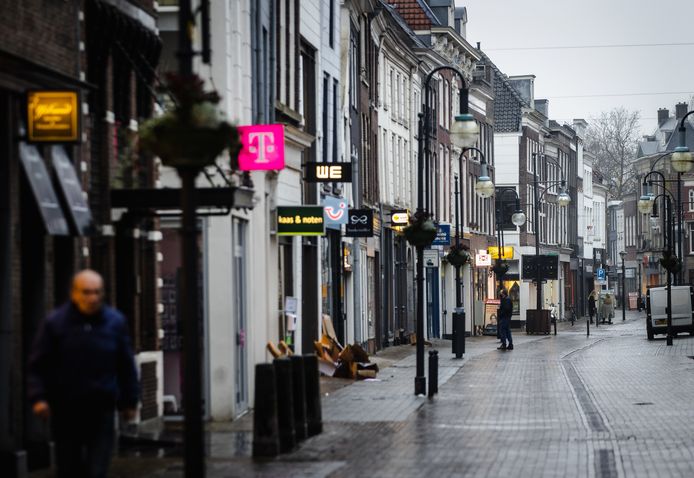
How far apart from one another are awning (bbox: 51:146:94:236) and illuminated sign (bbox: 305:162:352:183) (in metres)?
15.0

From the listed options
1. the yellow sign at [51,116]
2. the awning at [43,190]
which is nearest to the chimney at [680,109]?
the awning at [43,190]

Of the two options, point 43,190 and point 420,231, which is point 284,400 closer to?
point 43,190

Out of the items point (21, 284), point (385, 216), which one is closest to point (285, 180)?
point (21, 284)

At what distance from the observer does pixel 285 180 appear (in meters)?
28.1

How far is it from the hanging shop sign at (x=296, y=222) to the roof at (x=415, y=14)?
129ft

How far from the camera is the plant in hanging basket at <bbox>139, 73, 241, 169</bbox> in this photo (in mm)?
12211

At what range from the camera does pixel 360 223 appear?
38688mm

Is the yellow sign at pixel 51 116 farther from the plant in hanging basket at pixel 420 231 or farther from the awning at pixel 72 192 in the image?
the plant in hanging basket at pixel 420 231

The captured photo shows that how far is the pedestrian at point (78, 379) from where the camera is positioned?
35.2ft

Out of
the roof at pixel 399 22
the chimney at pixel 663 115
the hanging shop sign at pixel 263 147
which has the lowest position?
the hanging shop sign at pixel 263 147

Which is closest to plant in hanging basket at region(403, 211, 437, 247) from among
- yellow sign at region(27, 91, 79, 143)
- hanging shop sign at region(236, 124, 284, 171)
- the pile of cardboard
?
the pile of cardboard

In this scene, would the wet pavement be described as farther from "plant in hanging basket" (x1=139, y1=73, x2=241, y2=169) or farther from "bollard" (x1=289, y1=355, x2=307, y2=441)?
"plant in hanging basket" (x1=139, y1=73, x2=241, y2=169)

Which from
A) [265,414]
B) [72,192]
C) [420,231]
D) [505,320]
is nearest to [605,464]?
[265,414]

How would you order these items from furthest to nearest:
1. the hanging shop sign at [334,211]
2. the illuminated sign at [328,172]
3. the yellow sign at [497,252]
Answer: the yellow sign at [497,252] < the hanging shop sign at [334,211] < the illuminated sign at [328,172]
